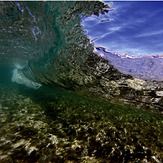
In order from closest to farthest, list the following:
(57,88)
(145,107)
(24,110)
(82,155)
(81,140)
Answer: (82,155) < (81,140) < (24,110) < (145,107) < (57,88)

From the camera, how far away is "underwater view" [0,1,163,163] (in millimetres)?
8406

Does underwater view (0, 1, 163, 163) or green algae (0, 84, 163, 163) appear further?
underwater view (0, 1, 163, 163)

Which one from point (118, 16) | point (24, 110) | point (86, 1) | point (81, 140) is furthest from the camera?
point (24, 110)

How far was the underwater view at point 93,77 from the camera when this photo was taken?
27.6 feet

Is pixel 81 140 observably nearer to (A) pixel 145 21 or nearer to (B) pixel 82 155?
(B) pixel 82 155

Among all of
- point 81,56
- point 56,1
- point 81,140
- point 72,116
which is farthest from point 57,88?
point 81,140

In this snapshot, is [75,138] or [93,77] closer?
[75,138]

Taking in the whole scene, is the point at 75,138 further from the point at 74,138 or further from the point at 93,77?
the point at 93,77

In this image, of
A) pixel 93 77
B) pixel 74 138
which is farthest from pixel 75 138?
pixel 93 77

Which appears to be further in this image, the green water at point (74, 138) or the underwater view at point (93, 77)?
the underwater view at point (93, 77)

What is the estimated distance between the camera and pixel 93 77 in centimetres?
1883

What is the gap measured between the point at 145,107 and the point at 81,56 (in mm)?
8586

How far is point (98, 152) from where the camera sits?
8258mm

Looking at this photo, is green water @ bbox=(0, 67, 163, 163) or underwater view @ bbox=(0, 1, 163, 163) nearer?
green water @ bbox=(0, 67, 163, 163)
